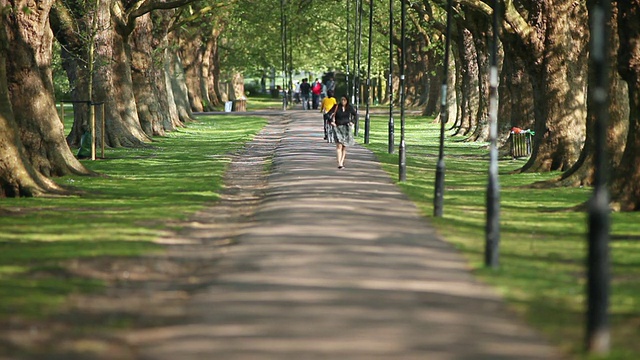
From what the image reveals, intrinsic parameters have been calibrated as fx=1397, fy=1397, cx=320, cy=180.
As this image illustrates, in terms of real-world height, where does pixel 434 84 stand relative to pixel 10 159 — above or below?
below

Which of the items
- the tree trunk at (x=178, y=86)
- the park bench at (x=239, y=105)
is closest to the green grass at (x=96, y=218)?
the tree trunk at (x=178, y=86)

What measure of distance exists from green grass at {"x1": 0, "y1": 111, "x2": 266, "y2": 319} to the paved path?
62.0 inches

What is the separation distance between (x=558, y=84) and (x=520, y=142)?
764cm

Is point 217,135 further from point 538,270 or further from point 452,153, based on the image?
point 538,270

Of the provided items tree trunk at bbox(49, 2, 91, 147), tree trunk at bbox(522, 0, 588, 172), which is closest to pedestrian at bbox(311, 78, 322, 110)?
tree trunk at bbox(49, 2, 91, 147)

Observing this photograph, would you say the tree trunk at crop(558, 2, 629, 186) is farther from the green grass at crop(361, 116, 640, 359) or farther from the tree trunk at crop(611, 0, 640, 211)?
the tree trunk at crop(611, 0, 640, 211)

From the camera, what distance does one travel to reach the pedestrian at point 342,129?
1344 inches

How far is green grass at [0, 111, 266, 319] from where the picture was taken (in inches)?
583

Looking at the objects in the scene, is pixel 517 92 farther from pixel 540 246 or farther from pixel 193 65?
pixel 193 65

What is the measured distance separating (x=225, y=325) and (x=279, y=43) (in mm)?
83437

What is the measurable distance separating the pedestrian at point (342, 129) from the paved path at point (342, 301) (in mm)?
11688

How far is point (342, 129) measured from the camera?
3462 cm

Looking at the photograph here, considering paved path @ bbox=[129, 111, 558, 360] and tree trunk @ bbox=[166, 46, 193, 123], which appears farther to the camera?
tree trunk @ bbox=[166, 46, 193, 123]

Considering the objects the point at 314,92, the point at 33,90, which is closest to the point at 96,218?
the point at 33,90
